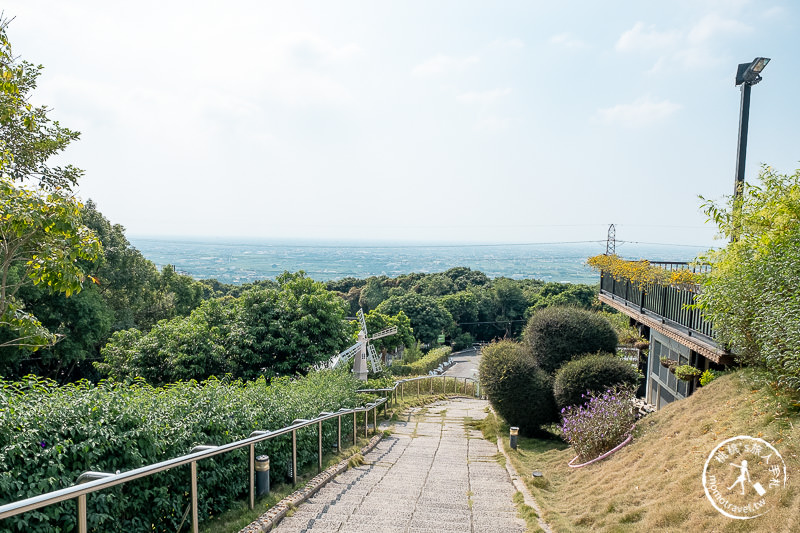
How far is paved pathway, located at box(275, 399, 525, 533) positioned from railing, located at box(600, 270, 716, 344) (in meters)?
4.27

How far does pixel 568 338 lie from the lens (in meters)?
13.0

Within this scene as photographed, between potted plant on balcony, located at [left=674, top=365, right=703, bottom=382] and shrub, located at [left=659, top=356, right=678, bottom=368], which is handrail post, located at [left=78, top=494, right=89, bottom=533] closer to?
potted plant on balcony, located at [left=674, top=365, right=703, bottom=382]

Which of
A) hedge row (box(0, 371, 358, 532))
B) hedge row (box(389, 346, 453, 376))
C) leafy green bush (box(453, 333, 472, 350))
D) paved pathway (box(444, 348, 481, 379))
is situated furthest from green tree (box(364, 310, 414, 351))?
hedge row (box(0, 371, 358, 532))

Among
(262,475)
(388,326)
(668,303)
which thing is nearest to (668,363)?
(668,303)

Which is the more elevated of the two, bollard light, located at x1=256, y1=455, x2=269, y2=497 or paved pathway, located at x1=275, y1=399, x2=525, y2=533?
bollard light, located at x1=256, y1=455, x2=269, y2=497

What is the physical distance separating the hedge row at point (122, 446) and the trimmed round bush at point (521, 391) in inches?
282

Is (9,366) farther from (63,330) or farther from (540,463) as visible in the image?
(540,463)

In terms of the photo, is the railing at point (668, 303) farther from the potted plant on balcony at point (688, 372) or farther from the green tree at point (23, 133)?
the green tree at point (23, 133)

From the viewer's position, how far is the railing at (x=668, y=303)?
8727mm

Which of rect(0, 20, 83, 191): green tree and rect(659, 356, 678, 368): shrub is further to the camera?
rect(659, 356, 678, 368): shrub

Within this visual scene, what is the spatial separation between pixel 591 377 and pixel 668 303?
2.30 meters

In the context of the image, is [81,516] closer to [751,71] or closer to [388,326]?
[751,71]

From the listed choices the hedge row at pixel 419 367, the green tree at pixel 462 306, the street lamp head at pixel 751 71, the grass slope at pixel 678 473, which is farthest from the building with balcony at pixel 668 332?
the green tree at pixel 462 306

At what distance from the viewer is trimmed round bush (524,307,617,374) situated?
12930mm
